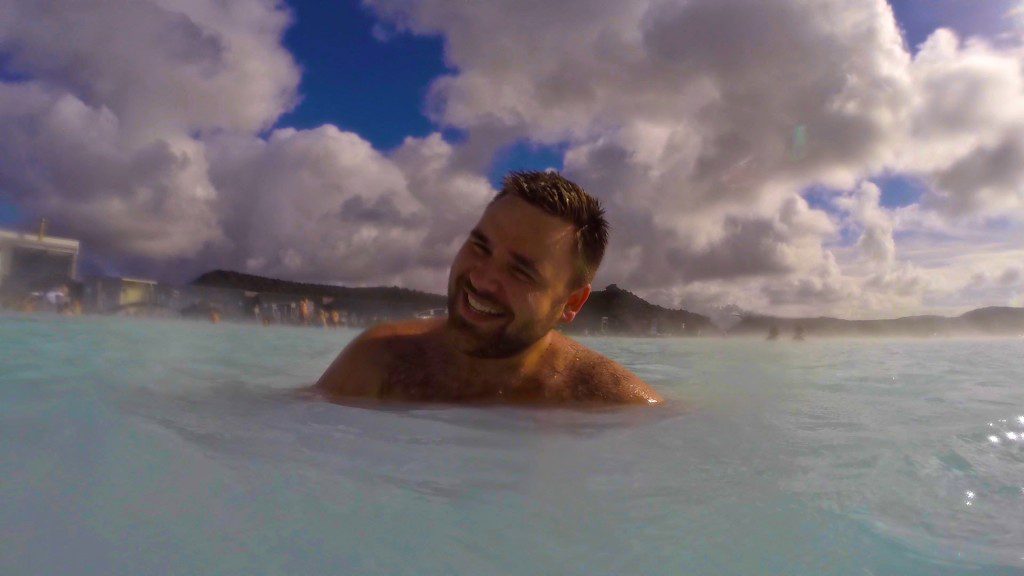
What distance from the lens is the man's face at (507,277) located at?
3.22 meters

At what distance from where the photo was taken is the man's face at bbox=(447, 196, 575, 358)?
127 inches

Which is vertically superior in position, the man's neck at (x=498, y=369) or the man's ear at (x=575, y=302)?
the man's ear at (x=575, y=302)

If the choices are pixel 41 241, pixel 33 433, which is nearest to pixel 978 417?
pixel 33 433

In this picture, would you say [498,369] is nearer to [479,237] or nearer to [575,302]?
[575,302]

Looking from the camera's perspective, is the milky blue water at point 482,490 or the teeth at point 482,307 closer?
the milky blue water at point 482,490

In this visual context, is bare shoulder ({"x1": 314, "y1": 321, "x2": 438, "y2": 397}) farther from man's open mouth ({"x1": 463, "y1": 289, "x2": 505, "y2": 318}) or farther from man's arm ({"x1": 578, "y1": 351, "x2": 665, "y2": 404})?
man's arm ({"x1": 578, "y1": 351, "x2": 665, "y2": 404})

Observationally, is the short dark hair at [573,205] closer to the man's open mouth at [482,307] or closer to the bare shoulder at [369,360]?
the man's open mouth at [482,307]

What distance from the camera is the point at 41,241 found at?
20234 millimetres

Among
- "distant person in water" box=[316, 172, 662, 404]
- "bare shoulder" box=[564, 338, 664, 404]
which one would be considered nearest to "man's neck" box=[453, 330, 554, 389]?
"distant person in water" box=[316, 172, 662, 404]

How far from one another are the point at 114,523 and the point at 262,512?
0.26m

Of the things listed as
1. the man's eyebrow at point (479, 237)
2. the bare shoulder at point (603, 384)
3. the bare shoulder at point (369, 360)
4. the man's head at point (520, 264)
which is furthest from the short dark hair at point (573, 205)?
the bare shoulder at point (369, 360)

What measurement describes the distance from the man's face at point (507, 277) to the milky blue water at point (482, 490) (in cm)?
47

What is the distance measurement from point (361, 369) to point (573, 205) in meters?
1.52

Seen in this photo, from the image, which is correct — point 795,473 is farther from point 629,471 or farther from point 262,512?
point 262,512
